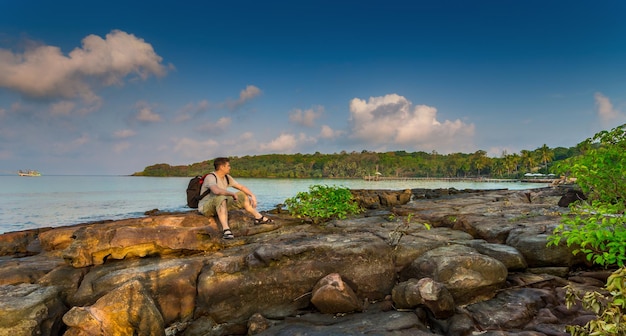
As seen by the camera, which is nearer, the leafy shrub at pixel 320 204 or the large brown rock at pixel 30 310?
the large brown rock at pixel 30 310

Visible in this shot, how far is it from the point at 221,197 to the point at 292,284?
3547 millimetres

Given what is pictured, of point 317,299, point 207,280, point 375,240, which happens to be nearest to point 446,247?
point 375,240

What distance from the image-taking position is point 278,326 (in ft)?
18.0

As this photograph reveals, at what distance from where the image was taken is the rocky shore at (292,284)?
17.6 ft

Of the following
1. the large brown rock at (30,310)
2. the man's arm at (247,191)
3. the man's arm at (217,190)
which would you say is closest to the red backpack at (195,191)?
the man's arm at (247,191)

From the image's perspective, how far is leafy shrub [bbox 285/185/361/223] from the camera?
12.2 meters

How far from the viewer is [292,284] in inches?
261

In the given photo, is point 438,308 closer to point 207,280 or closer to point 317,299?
point 317,299

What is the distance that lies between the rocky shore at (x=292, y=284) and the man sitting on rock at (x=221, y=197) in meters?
0.60

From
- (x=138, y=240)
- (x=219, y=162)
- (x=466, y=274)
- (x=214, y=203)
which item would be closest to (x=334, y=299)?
(x=466, y=274)

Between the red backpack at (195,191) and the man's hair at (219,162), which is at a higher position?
the man's hair at (219,162)

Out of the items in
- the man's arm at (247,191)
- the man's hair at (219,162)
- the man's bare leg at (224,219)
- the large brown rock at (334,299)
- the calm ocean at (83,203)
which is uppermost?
the man's hair at (219,162)

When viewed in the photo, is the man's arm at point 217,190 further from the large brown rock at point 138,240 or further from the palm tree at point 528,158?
the palm tree at point 528,158

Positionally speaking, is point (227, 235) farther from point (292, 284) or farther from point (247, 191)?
point (292, 284)
